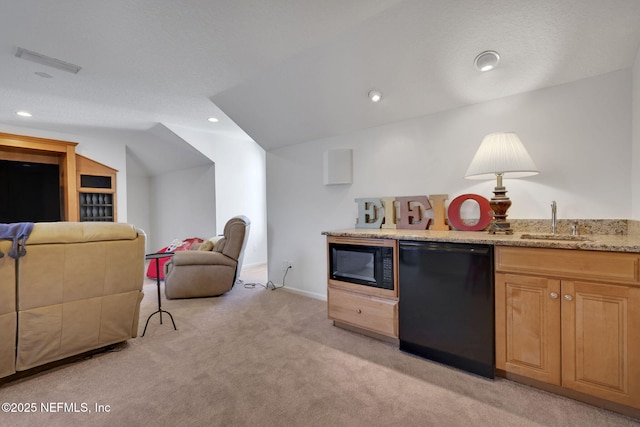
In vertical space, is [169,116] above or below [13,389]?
above

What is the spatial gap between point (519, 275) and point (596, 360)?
21.0 inches

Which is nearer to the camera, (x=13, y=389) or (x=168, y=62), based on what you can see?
(x=13, y=389)

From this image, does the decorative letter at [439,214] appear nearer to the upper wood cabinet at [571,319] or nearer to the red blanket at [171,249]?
the upper wood cabinet at [571,319]

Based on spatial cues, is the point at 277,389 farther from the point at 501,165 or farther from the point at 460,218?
the point at 501,165

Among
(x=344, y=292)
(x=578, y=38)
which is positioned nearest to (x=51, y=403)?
(x=344, y=292)

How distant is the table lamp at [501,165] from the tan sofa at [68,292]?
273 centimetres

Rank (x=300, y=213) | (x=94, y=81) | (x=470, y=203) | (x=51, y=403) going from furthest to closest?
Answer: (x=300, y=213) → (x=94, y=81) → (x=470, y=203) → (x=51, y=403)

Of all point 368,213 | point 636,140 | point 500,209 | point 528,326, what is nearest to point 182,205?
point 368,213

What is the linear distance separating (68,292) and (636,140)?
392 cm

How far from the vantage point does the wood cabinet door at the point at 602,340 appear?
1447 millimetres

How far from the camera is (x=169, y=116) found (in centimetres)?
431

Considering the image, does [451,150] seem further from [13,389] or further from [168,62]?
[13,389]

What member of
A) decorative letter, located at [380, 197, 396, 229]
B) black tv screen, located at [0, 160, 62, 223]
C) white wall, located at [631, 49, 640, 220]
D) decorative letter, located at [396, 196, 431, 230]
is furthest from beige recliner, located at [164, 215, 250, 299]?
white wall, located at [631, 49, 640, 220]

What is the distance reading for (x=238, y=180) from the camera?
18.8 feet
